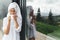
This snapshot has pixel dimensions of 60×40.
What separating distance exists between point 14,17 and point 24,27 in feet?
0.50

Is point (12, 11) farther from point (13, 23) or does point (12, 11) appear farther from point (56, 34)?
point (56, 34)

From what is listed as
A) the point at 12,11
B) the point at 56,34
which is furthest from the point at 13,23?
the point at 56,34

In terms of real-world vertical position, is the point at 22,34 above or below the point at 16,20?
below

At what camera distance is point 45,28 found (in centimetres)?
213

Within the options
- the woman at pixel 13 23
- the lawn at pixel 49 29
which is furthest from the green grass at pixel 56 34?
the woman at pixel 13 23

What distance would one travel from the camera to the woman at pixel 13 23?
2.15m

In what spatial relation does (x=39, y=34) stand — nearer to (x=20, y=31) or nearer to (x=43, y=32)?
(x=43, y=32)

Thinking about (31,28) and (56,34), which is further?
(31,28)

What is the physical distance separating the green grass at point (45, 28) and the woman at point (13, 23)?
18 cm

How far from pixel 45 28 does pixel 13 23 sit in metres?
0.30

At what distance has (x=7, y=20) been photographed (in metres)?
2.18

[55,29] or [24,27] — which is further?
[24,27]

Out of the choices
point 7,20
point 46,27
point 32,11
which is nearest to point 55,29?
point 46,27

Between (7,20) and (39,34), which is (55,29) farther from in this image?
(7,20)
